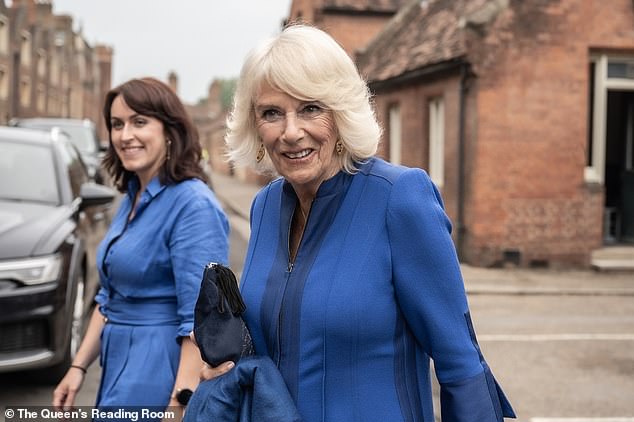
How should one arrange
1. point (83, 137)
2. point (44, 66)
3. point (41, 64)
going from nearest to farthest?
point (83, 137) < point (41, 64) < point (44, 66)

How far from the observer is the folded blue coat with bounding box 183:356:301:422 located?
1930 millimetres

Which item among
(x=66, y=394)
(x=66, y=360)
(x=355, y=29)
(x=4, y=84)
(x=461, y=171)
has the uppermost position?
(x=355, y=29)

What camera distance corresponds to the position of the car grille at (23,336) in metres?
4.97

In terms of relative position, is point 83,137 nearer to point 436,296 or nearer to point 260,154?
point 260,154

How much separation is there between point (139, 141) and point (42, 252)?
2594 mm

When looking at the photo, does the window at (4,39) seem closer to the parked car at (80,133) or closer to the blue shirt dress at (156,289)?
the parked car at (80,133)

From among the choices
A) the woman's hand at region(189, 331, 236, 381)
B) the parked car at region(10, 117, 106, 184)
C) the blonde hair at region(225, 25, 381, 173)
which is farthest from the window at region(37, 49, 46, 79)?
the woman's hand at region(189, 331, 236, 381)

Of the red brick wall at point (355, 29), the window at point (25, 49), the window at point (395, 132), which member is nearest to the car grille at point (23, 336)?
the window at point (395, 132)

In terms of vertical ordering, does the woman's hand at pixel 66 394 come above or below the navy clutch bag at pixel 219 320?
below

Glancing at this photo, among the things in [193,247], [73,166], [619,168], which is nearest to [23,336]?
[73,166]

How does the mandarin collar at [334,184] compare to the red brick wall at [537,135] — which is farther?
the red brick wall at [537,135]

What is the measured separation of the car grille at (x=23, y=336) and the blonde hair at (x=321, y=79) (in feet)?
11.5

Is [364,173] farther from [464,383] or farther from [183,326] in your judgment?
[183,326]

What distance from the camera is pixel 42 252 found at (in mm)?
5273
